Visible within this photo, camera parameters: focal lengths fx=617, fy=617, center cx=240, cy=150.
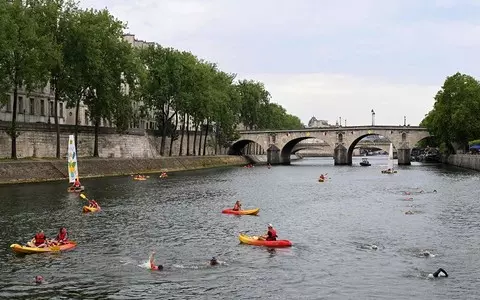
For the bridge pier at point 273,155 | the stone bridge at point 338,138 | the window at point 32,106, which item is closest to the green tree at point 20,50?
the window at point 32,106

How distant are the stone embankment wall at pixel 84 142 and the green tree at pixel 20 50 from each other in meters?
8.57

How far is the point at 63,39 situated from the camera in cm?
9112

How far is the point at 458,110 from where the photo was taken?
419ft

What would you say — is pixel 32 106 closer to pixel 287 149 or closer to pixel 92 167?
pixel 92 167

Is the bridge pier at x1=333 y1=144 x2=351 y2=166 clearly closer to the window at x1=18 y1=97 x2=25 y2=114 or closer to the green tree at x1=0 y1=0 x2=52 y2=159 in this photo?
the window at x1=18 y1=97 x2=25 y2=114

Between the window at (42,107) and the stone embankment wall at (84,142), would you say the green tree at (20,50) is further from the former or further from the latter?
the window at (42,107)

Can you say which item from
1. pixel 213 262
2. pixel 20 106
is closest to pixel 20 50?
pixel 20 106

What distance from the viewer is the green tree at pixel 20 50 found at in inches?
2980

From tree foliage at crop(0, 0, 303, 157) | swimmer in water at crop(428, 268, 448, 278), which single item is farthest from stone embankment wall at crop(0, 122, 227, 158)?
swimmer in water at crop(428, 268, 448, 278)

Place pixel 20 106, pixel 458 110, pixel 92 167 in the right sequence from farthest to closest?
1. pixel 458 110
2. pixel 20 106
3. pixel 92 167

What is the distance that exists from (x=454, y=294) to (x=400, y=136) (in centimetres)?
13193

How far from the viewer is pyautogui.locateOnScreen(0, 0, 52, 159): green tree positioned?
75.7m

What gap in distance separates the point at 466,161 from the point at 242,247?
102 meters

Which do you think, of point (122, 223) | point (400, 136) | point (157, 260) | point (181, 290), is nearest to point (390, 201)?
point (122, 223)
